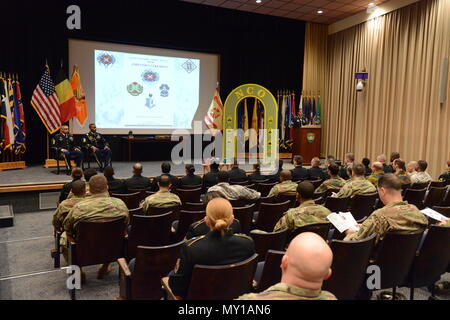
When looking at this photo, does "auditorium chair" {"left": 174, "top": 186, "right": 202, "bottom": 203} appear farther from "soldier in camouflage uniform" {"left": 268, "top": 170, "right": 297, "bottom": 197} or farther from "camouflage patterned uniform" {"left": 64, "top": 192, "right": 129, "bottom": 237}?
"camouflage patterned uniform" {"left": 64, "top": 192, "right": 129, "bottom": 237}

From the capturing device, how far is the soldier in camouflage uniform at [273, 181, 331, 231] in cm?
309

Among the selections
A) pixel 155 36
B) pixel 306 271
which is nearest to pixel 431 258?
pixel 306 271

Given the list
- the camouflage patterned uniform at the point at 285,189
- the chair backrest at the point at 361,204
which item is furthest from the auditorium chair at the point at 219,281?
the chair backrest at the point at 361,204

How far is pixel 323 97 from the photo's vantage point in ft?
42.4

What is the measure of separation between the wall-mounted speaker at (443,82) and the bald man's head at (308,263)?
902cm

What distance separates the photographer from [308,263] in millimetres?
1371

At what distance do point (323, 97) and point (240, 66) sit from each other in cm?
321

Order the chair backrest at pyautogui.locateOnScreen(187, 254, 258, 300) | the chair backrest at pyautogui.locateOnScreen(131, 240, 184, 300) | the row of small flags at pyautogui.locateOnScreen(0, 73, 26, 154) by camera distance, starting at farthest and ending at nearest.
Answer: the row of small flags at pyautogui.locateOnScreen(0, 73, 26, 154)
the chair backrest at pyautogui.locateOnScreen(131, 240, 184, 300)
the chair backrest at pyautogui.locateOnScreen(187, 254, 258, 300)

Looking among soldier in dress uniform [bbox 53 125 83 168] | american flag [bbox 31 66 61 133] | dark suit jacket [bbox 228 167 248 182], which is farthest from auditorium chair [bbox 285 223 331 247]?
american flag [bbox 31 66 61 133]

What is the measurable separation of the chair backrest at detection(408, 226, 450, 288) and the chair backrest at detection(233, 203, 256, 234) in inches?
61.6

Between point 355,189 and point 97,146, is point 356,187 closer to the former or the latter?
point 355,189

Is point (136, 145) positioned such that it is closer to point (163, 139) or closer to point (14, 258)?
point (163, 139)

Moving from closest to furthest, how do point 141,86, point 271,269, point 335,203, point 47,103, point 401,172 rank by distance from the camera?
point 271,269
point 335,203
point 401,172
point 47,103
point 141,86

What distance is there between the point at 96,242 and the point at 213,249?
155cm
